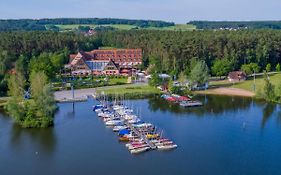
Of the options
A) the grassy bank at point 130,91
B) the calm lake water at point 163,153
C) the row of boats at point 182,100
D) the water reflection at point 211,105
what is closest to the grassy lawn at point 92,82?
the grassy bank at point 130,91

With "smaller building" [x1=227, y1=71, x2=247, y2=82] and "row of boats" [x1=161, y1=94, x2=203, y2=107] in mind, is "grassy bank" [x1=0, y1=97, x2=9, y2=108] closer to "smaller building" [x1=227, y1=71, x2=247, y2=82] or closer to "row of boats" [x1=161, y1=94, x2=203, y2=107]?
"row of boats" [x1=161, y1=94, x2=203, y2=107]

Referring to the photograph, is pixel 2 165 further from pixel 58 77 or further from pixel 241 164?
pixel 58 77

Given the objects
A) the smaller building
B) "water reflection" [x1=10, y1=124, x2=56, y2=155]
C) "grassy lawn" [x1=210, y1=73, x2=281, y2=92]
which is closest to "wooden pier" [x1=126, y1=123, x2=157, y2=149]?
"water reflection" [x1=10, y1=124, x2=56, y2=155]

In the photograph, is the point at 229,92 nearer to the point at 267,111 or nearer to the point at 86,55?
the point at 267,111

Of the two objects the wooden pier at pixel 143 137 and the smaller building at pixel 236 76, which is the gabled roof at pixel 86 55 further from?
the wooden pier at pixel 143 137

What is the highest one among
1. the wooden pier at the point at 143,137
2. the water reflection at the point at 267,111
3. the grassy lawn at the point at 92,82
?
the grassy lawn at the point at 92,82

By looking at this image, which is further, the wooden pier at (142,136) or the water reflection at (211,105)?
the water reflection at (211,105)
